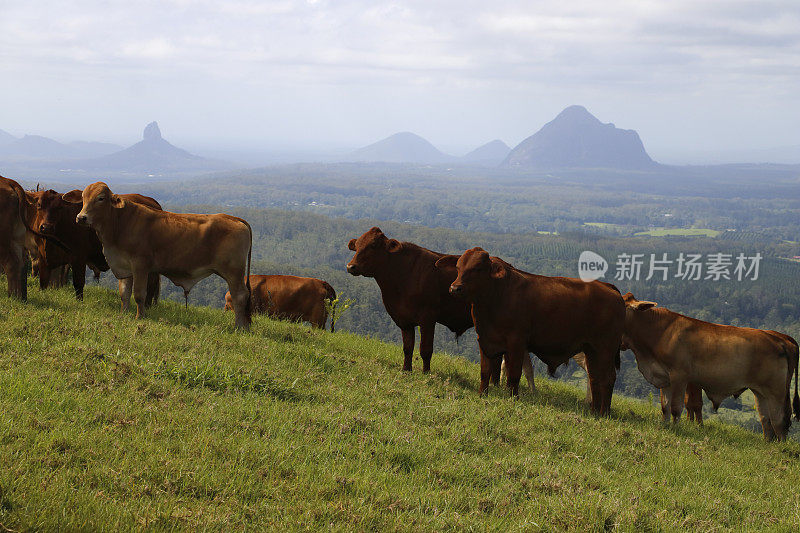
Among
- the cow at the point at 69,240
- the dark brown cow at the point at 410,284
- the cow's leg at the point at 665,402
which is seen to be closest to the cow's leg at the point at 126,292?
the cow at the point at 69,240

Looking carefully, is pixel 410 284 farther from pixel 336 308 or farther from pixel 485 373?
pixel 336 308

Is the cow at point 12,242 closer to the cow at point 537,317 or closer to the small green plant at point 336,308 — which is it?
the small green plant at point 336,308

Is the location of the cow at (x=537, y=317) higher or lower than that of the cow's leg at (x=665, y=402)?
higher

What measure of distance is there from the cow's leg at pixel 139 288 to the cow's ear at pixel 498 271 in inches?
252

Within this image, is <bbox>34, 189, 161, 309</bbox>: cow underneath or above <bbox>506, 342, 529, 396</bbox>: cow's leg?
above

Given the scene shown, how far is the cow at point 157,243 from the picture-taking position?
11.7 m

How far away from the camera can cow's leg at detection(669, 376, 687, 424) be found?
40.5 ft

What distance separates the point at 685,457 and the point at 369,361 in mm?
5663

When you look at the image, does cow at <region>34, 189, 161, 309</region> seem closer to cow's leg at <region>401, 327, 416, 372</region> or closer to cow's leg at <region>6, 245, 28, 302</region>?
cow's leg at <region>6, 245, 28, 302</region>

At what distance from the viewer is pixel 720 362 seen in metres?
12.3

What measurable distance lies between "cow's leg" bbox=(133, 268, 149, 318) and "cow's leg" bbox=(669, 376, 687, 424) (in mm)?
10335

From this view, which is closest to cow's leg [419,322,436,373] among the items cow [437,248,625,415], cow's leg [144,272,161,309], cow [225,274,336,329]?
cow [437,248,625,415]

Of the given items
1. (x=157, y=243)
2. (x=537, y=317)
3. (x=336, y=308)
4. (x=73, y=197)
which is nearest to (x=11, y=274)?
(x=73, y=197)

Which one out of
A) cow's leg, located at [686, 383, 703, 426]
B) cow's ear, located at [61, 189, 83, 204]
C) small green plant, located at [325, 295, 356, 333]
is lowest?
cow's leg, located at [686, 383, 703, 426]
